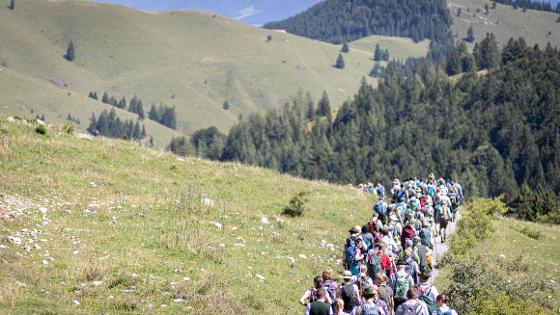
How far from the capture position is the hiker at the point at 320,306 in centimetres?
1444

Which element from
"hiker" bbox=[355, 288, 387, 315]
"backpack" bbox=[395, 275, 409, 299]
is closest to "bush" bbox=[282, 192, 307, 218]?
"backpack" bbox=[395, 275, 409, 299]

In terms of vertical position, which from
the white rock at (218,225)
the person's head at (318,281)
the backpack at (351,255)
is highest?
the person's head at (318,281)

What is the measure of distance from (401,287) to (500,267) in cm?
1568

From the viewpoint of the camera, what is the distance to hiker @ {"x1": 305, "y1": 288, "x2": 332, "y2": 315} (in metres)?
14.4

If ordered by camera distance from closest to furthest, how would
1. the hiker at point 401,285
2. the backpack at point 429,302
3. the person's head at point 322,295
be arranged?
the person's head at point 322,295
the backpack at point 429,302
the hiker at point 401,285

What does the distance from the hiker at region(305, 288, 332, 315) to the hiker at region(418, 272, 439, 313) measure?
93.2 inches

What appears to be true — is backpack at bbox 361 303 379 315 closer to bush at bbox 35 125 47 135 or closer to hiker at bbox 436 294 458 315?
hiker at bbox 436 294 458 315

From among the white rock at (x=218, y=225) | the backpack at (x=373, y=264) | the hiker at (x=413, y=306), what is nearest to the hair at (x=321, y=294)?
the hiker at (x=413, y=306)

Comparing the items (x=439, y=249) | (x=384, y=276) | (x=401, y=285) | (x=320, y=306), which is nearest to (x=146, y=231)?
(x=401, y=285)

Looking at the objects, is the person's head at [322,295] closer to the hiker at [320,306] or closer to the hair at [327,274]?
the hiker at [320,306]

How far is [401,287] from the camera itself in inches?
680

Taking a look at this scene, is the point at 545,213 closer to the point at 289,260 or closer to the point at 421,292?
the point at 289,260

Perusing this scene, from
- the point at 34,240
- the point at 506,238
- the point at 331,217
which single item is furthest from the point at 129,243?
the point at 506,238

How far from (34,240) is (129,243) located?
2.60 m
